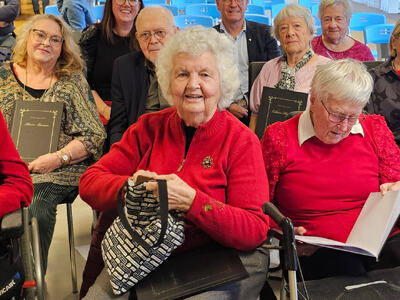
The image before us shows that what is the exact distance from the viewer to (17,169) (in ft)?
6.32

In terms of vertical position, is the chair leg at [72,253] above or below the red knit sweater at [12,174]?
below

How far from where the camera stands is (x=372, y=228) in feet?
5.75

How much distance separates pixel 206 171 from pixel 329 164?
472 mm

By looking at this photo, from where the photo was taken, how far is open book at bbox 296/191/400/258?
5.41 ft

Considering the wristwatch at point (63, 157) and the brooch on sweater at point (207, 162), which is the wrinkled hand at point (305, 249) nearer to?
the brooch on sweater at point (207, 162)

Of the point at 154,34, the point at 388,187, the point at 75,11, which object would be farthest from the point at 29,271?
the point at 75,11

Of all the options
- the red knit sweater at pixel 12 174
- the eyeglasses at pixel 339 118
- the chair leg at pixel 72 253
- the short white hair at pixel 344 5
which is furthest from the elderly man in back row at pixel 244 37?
the red knit sweater at pixel 12 174

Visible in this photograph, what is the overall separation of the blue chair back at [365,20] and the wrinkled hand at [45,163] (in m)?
5.16

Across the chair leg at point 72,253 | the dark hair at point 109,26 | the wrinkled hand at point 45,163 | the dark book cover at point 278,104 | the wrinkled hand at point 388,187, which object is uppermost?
the dark hair at point 109,26

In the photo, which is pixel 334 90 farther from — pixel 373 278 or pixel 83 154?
pixel 83 154

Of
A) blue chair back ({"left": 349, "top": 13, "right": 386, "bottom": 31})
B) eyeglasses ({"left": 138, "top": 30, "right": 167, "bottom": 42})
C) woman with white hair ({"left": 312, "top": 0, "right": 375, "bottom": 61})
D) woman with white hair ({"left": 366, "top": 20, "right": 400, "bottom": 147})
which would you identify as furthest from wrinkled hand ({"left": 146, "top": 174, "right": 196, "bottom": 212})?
blue chair back ({"left": 349, "top": 13, "right": 386, "bottom": 31})

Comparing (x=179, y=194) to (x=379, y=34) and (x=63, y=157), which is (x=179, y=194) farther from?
(x=379, y=34)

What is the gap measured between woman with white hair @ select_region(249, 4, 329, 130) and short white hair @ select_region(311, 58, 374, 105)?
45.9 inches

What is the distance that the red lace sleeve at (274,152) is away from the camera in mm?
1934
